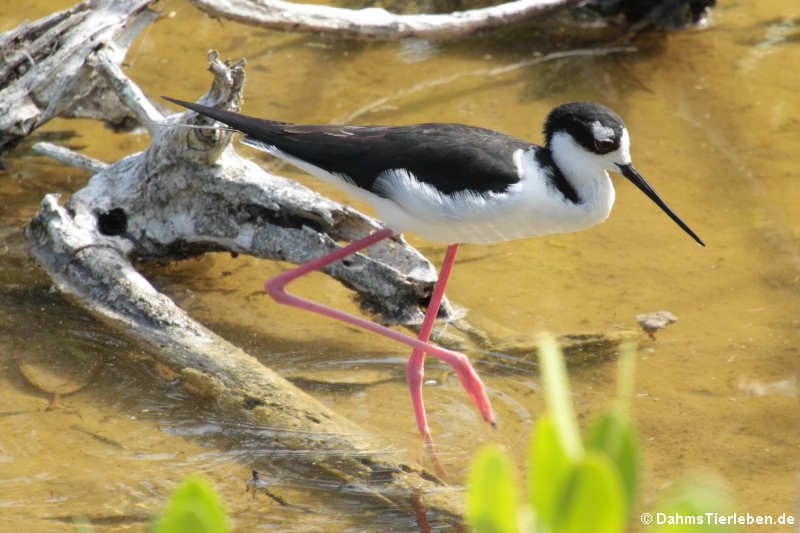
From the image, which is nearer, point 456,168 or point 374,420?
point 456,168

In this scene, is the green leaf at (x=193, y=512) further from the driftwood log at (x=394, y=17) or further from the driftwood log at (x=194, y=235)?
the driftwood log at (x=394, y=17)

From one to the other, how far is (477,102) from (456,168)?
277 cm

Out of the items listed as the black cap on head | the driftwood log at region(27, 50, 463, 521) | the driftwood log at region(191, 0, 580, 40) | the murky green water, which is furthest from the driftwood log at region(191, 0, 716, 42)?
the black cap on head

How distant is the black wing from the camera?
3.43 m

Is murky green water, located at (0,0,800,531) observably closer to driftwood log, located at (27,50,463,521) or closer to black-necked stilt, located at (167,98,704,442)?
driftwood log, located at (27,50,463,521)

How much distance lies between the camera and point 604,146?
3389mm

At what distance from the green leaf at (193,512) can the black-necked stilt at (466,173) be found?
2.64 m

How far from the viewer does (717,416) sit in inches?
147

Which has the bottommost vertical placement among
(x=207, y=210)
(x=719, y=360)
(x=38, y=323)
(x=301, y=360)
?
(x=719, y=360)

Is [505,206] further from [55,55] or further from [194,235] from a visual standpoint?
[55,55]

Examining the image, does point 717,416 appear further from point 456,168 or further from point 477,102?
point 477,102

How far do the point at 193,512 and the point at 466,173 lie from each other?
270 cm

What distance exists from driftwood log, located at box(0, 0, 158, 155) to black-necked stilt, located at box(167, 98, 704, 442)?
1153 millimetres

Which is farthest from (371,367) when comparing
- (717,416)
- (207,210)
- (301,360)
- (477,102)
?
(477,102)
